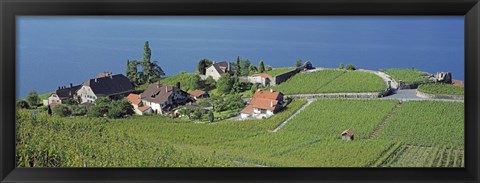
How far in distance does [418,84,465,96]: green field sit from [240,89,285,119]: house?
0.78 m

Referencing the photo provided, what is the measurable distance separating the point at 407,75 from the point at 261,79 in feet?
2.57

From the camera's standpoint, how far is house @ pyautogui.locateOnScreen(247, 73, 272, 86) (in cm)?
338

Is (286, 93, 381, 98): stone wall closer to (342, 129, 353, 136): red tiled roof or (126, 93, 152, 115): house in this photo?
(342, 129, 353, 136): red tiled roof

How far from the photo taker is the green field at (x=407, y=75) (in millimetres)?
3332

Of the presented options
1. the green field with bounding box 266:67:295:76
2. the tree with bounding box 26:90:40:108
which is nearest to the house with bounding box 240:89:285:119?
the green field with bounding box 266:67:295:76

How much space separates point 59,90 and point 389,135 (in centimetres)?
178

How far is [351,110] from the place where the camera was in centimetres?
337

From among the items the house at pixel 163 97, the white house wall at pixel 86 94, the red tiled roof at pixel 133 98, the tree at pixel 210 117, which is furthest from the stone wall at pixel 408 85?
the white house wall at pixel 86 94

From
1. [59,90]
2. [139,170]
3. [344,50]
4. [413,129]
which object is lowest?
[139,170]

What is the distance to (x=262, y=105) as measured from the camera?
3406 millimetres

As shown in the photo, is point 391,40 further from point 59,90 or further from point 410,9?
point 59,90

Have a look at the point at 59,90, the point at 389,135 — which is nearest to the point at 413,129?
the point at 389,135

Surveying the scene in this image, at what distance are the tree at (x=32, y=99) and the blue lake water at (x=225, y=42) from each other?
2cm

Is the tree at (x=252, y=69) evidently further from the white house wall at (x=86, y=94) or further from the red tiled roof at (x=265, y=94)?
the white house wall at (x=86, y=94)
